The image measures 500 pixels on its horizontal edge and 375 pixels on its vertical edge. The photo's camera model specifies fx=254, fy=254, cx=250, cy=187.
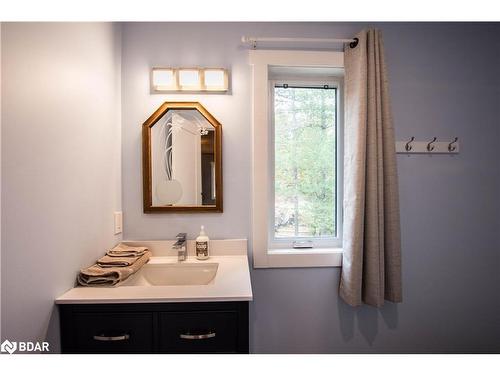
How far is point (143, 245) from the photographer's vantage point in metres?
1.46

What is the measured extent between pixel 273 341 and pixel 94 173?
4.40 feet

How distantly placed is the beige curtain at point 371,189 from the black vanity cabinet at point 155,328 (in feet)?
2.53

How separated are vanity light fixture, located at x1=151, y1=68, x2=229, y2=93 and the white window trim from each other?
200mm

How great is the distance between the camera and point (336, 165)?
5.29 feet

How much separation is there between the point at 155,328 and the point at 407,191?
1.53m

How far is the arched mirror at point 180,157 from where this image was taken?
146 centimetres

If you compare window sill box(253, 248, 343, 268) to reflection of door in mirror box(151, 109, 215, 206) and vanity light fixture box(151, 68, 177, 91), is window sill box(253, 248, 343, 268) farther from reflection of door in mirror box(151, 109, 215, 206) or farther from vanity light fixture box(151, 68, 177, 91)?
vanity light fixture box(151, 68, 177, 91)

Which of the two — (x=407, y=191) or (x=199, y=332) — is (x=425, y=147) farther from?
(x=199, y=332)

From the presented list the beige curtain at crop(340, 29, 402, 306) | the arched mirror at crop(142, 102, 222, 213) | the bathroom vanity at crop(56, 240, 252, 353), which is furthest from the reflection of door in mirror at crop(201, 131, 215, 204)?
the beige curtain at crop(340, 29, 402, 306)

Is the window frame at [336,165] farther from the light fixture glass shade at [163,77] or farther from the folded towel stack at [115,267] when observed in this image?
the folded towel stack at [115,267]

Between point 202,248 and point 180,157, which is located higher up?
point 180,157

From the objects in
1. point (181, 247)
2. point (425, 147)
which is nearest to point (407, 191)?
point (425, 147)

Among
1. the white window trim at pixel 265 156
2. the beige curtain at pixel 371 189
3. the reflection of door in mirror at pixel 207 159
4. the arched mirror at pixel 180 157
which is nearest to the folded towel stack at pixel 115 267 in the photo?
the arched mirror at pixel 180 157

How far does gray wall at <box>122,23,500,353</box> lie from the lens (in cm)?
148
